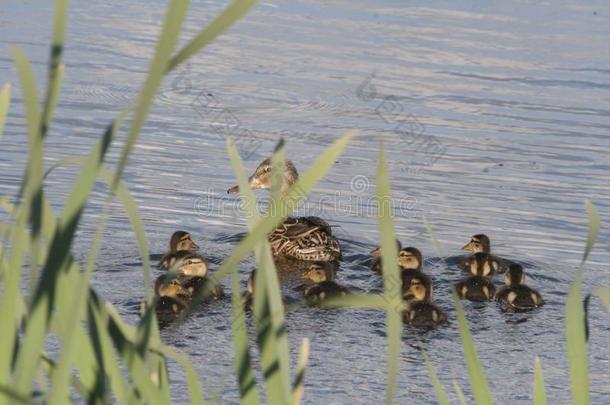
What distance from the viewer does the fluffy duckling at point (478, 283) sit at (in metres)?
6.04

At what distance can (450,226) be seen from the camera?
23.5ft

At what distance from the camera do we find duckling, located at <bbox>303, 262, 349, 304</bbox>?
5949 millimetres

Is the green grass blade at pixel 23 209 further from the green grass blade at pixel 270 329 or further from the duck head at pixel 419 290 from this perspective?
the duck head at pixel 419 290

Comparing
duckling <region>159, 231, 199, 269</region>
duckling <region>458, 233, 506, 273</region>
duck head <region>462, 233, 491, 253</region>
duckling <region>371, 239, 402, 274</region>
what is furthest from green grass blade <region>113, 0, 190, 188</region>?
duckling <region>371, 239, 402, 274</region>

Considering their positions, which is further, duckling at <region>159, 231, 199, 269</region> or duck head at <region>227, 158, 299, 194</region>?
duck head at <region>227, 158, 299, 194</region>

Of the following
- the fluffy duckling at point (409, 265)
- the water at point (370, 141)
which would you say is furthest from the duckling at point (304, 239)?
the fluffy duckling at point (409, 265)

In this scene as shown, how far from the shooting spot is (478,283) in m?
6.11

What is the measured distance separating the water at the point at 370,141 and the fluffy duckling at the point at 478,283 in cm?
10

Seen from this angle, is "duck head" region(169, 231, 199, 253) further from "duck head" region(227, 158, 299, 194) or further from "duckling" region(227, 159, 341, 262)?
"duck head" region(227, 158, 299, 194)

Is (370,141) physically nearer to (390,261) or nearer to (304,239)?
(304,239)

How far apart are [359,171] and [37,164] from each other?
6.69 metres

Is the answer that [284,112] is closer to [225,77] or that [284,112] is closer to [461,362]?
[225,77]

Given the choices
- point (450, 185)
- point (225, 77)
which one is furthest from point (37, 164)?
point (225, 77)

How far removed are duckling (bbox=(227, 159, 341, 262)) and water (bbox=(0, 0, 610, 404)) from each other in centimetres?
14
